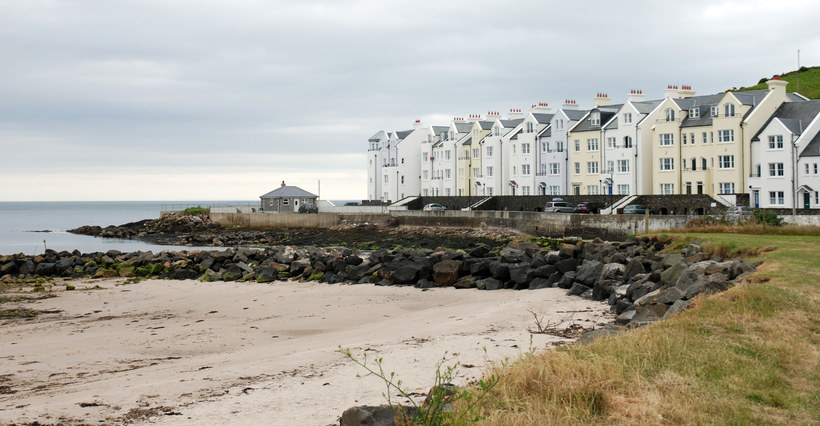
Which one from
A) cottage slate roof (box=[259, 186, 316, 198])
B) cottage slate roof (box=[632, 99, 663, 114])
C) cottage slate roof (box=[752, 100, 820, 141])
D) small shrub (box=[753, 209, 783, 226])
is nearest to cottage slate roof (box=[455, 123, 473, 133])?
cottage slate roof (box=[259, 186, 316, 198])

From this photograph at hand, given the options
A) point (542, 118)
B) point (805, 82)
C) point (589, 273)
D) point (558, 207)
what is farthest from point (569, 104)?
point (589, 273)

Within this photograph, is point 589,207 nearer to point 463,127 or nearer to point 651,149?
point 651,149

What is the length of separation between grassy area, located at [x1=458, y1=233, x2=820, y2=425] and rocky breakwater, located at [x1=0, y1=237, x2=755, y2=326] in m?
2.10

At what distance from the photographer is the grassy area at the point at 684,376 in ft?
22.2

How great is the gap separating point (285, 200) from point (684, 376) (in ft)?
274

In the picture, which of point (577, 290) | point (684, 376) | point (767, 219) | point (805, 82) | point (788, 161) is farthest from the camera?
point (805, 82)

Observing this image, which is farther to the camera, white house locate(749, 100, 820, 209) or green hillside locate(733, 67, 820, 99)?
green hillside locate(733, 67, 820, 99)

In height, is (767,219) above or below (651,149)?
below

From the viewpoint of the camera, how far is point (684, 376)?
7.84m

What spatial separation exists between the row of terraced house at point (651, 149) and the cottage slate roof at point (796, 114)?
10 cm

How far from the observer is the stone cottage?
3499 inches

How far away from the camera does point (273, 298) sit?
75.3ft

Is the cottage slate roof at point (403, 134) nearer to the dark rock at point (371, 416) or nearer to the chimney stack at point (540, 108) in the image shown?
the chimney stack at point (540, 108)

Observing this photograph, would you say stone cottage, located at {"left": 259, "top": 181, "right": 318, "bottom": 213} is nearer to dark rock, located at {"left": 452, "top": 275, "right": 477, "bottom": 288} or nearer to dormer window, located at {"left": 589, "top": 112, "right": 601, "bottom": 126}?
dormer window, located at {"left": 589, "top": 112, "right": 601, "bottom": 126}
